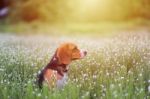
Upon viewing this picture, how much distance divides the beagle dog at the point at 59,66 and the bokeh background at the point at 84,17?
0.24 metres

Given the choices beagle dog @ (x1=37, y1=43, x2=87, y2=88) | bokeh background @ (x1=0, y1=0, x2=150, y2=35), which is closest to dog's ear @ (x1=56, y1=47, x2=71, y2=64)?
beagle dog @ (x1=37, y1=43, x2=87, y2=88)

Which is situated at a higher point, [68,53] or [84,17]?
[84,17]

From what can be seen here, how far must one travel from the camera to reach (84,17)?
14.6 feet

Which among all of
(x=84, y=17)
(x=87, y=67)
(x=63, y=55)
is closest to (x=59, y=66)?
(x=63, y=55)

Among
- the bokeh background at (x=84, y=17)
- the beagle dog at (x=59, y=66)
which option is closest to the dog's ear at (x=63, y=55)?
the beagle dog at (x=59, y=66)

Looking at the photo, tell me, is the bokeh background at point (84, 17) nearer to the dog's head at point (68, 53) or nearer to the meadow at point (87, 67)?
the meadow at point (87, 67)

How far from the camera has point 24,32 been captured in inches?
179

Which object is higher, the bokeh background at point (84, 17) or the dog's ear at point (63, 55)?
the bokeh background at point (84, 17)

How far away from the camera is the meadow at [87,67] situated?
4.16 m

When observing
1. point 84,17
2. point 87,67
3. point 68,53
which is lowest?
point 87,67

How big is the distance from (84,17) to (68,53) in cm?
38

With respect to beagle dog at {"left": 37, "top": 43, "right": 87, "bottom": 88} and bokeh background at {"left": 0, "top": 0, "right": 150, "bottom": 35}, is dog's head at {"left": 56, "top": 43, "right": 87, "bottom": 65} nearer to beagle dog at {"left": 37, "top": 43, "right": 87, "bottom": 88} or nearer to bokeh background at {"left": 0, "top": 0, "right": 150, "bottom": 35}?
beagle dog at {"left": 37, "top": 43, "right": 87, "bottom": 88}

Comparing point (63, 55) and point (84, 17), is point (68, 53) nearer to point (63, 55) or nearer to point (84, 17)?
point (63, 55)

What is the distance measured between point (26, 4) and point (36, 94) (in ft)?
2.68
